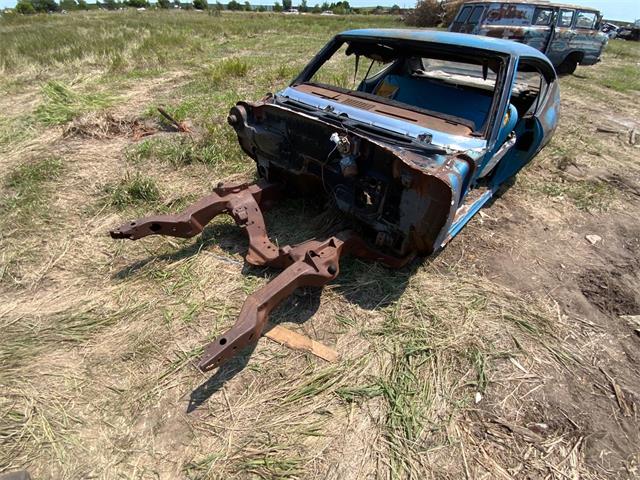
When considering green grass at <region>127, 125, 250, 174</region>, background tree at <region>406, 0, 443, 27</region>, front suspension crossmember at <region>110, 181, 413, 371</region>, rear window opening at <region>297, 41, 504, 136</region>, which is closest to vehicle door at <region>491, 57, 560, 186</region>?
rear window opening at <region>297, 41, 504, 136</region>

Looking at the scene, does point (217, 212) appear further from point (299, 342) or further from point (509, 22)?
point (509, 22)

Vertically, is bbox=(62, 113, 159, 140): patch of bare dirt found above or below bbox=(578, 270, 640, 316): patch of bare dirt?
above

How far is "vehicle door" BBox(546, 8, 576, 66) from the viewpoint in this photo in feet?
28.2

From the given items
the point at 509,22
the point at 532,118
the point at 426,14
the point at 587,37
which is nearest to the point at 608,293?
the point at 532,118

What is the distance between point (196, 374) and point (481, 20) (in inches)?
387

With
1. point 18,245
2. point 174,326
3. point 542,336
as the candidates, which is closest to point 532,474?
point 542,336

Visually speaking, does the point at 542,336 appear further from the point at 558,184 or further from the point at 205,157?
the point at 205,157

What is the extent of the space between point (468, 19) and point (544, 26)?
167 cm

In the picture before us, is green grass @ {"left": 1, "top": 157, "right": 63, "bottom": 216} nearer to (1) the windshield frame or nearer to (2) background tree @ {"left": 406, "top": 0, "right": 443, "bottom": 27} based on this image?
(1) the windshield frame

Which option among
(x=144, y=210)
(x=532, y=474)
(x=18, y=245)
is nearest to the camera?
(x=532, y=474)

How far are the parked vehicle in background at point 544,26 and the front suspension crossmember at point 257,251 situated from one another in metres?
8.09

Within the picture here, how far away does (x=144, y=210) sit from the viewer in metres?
3.66

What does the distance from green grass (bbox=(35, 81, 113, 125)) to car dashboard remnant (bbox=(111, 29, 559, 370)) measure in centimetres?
448

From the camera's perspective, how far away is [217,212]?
9.55 feet
